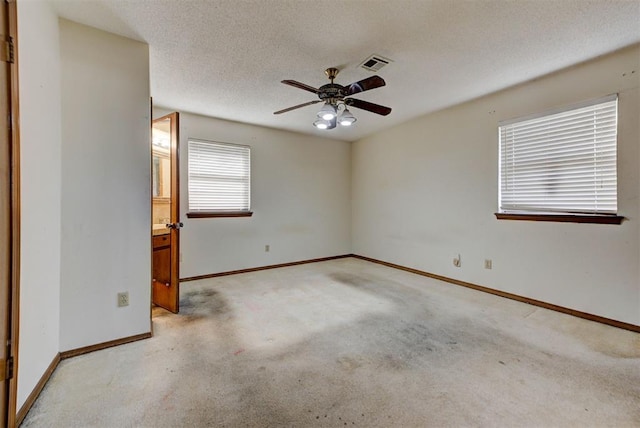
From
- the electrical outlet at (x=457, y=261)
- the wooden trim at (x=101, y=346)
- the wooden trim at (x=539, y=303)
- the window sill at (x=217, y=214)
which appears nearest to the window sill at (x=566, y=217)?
the electrical outlet at (x=457, y=261)

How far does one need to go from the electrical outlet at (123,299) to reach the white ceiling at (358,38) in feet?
6.60

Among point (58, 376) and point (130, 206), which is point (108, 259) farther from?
point (58, 376)

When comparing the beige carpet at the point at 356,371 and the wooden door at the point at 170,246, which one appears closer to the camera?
the beige carpet at the point at 356,371

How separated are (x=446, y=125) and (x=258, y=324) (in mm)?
3523

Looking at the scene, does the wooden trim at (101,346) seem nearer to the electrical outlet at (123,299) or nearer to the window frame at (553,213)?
the electrical outlet at (123,299)

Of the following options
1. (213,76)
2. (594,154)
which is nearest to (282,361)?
(213,76)

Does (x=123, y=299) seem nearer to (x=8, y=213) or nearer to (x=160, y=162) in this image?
(x=8, y=213)

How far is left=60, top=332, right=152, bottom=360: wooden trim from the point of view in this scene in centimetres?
198

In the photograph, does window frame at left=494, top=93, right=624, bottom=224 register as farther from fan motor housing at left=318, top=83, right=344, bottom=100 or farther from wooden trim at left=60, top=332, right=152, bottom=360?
wooden trim at left=60, top=332, right=152, bottom=360

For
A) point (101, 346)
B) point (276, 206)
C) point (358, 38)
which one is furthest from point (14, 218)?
point (276, 206)

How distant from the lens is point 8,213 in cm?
128

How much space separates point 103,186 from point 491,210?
398 cm

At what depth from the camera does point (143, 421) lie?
1.40m

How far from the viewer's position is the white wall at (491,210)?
2457 millimetres
